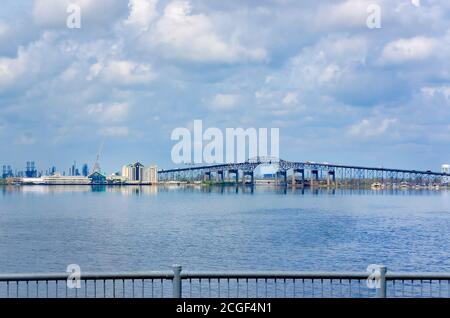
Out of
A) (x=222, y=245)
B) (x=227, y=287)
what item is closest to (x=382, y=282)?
(x=227, y=287)

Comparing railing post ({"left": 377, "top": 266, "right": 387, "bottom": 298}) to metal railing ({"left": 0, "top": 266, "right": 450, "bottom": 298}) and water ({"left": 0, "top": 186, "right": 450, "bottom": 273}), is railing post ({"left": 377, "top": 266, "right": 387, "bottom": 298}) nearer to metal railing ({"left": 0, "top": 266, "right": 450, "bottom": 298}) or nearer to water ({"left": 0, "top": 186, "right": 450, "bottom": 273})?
metal railing ({"left": 0, "top": 266, "right": 450, "bottom": 298})

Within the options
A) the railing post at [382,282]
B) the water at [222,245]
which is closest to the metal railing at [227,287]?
the railing post at [382,282]

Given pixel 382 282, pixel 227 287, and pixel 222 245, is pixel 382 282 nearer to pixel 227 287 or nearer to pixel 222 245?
pixel 227 287

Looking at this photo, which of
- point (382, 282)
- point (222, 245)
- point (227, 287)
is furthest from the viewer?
point (222, 245)

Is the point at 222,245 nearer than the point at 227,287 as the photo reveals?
No

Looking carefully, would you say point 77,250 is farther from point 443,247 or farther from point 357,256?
point 443,247

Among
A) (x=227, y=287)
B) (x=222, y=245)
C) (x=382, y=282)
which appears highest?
(x=382, y=282)

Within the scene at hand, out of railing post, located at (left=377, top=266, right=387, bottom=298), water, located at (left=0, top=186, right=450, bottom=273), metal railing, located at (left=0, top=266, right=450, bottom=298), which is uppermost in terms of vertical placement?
railing post, located at (left=377, top=266, right=387, bottom=298)

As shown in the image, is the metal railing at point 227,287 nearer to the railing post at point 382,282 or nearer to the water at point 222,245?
the railing post at point 382,282

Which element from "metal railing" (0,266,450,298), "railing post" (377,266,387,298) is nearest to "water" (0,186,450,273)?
"metal railing" (0,266,450,298)

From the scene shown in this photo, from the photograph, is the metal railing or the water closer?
the metal railing

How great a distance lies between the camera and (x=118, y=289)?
111ft
